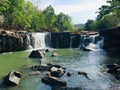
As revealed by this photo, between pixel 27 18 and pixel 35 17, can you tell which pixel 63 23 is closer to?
pixel 35 17

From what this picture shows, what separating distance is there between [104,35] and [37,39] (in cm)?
1797

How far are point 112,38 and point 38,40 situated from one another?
67.4 feet

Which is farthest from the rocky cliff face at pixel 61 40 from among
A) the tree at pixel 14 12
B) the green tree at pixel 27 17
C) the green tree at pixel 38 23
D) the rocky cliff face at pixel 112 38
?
the green tree at pixel 38 23

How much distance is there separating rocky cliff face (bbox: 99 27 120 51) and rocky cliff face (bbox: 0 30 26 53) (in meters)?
19.7

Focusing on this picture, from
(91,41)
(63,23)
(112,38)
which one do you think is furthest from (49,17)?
(112,38)

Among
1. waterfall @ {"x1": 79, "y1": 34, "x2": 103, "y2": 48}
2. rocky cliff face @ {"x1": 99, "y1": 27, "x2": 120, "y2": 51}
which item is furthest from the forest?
waterfall @ {"x1": 79, "y1": 34, "x2": 103, "y2": 48}

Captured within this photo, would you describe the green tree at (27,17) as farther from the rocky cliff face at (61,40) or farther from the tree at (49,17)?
the rocky cliff face at (61,40)

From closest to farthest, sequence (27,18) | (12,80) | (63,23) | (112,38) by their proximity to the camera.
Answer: (12,80)
(112,38)
(27,18)
(63,23)

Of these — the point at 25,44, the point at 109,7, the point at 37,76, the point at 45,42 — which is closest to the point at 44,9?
the point at 45,42

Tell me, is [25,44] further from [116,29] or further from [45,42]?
[116,29]

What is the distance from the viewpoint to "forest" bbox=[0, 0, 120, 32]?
58125mm

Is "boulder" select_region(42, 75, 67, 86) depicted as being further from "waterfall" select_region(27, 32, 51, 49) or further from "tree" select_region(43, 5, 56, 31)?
"tree" select_region(43, 5, 56, 31)

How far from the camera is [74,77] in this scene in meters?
29.5

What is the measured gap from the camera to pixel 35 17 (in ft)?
317
